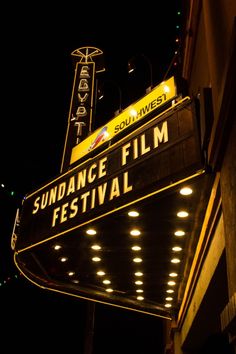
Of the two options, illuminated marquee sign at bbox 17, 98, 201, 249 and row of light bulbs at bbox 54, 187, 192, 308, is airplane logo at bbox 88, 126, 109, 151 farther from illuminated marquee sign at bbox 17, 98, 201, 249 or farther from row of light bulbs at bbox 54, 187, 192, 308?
row of light bulbs at bbox 54, 187, 192, 308

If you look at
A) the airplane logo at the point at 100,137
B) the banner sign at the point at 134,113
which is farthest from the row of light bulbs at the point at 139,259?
the airplane logo at the point at 100,137

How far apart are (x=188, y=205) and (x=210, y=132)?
1818 mm

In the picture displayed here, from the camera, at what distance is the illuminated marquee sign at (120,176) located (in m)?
5.91

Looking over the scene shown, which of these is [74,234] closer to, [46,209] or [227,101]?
[46,209]

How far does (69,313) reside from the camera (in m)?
35.8

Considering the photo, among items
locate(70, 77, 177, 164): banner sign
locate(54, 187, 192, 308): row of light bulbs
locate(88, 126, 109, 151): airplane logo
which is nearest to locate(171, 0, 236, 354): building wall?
locate(54, 187, 192, 308): row of light bulbs

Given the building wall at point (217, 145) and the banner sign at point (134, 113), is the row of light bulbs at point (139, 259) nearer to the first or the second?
the building wall at point (217, 145)

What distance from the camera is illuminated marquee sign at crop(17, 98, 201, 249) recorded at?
5.91 m

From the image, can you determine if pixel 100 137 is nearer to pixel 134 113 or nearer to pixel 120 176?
pixel 134 113

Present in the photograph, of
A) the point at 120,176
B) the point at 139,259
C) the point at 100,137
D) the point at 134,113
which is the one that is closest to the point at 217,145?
the point at 120,176

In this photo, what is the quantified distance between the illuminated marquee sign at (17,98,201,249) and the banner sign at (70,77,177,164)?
101cm

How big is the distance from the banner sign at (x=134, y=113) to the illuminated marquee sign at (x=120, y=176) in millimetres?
1012

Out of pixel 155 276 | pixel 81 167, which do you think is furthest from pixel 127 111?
pixel 155 276

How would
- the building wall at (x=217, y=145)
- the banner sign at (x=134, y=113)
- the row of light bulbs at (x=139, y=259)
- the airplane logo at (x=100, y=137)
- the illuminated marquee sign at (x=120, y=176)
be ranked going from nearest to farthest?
the building wall at (x=217, y=145), the illuminated marquee sign at (x=120, y=176), the row of light bulbs at (x=139, y=259), the banner sign at (x=134, y=113), the airplane logo at (x=100, y=137)
